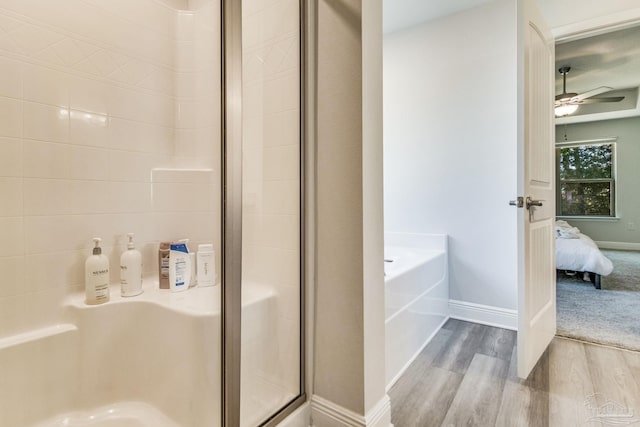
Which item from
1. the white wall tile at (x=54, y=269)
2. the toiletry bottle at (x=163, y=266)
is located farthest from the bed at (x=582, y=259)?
the white wall tile at (x=54, y=269)

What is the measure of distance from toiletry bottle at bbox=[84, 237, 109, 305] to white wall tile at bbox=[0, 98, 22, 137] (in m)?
0.47

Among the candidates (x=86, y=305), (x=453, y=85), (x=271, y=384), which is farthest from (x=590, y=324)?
(x=86, y=305)

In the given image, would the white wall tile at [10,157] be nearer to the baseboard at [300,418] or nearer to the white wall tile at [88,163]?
the white wall tile at [88,163]

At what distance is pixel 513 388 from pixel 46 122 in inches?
93.2

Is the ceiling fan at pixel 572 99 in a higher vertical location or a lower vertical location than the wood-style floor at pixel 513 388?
higher

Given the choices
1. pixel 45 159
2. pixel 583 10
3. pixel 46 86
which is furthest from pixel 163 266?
pixel 583 10

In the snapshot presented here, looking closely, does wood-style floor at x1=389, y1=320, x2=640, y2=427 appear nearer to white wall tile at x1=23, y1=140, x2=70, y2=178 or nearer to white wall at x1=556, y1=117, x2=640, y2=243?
white wall tile at x1=23, y1=140, x2=70, y2=178

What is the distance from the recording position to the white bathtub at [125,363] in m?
1.07

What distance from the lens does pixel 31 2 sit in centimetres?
121

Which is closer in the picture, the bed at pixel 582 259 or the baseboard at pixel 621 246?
the bed at pixel 582 259

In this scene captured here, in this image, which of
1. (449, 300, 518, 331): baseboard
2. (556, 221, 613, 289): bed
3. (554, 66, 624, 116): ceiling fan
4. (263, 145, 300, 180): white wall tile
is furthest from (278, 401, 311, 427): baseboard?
(554, 66, 624, 116): ceiling fan

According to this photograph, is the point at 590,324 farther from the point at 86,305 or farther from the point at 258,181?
the point at 86,305

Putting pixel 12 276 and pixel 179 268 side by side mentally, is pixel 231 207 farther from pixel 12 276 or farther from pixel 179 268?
pixel 12 276

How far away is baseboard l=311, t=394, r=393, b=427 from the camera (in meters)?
1.16
